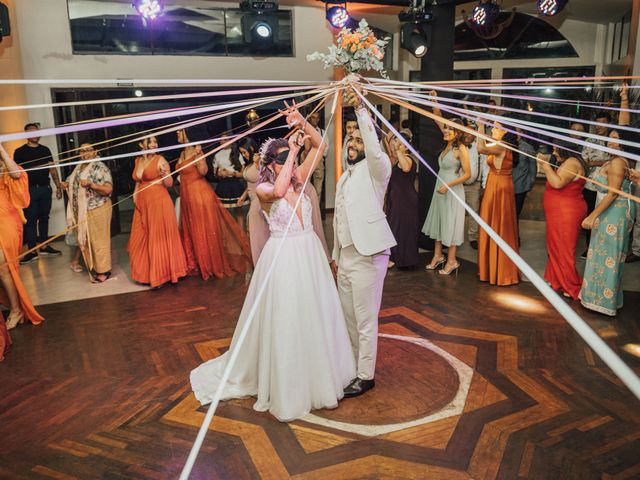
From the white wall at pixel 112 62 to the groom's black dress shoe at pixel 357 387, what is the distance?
6.16 meters

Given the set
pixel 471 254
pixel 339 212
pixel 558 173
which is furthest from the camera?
pixel 471 254

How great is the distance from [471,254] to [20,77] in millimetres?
6540

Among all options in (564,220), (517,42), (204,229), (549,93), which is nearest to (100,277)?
(204,229)

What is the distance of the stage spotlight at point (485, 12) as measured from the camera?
652 cm

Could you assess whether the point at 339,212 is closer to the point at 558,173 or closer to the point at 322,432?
the point at 322,432

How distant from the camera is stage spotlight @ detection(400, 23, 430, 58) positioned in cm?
605

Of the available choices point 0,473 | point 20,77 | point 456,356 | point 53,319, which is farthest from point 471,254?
point 20,77

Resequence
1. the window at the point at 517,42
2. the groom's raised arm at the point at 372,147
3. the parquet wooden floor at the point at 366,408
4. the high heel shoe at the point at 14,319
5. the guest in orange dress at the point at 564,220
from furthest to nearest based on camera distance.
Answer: the window at the point at 517,42
the guest in orange dress at the point at 564,220
the high heel shoe at the point at 14,319
the groom's raised arm at the point at 372,147
the parquet wooden floor at the point at 366,408

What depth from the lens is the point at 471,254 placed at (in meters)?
6.66

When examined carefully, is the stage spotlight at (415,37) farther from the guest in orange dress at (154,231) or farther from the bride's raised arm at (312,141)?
the bride's raised arm at (312,141)

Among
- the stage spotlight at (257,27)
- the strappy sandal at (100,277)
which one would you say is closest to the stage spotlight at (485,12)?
the stage spotlight at (257,27)

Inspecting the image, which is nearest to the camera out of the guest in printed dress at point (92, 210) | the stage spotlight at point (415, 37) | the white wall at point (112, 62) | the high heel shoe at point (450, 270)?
the guest in printed dress at point (92, 210)

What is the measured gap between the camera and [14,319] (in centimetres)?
456

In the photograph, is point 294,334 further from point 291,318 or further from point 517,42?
point 517,42
